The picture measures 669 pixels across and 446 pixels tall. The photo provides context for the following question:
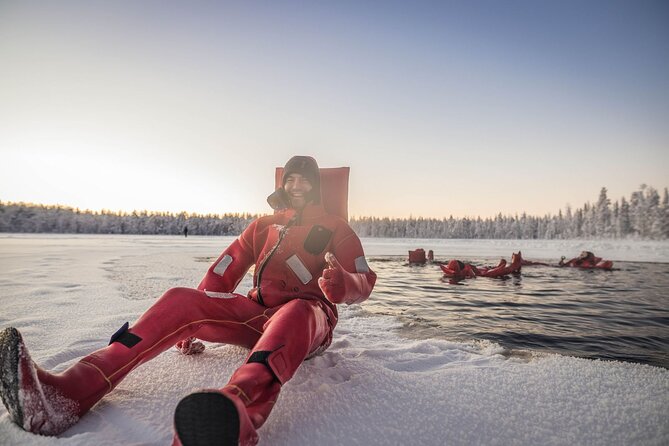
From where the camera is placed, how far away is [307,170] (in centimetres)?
291

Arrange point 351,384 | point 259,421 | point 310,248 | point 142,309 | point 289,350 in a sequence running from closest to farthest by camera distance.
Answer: point 259,421 → point 289,350 → point 351,384 → point 310,248 → point 142,309

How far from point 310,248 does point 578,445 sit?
174 centimetres

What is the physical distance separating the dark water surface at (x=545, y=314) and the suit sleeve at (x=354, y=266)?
154cm

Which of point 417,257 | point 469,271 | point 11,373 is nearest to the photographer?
point 11,373

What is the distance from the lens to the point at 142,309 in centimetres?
386

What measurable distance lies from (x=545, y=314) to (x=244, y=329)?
14.9 ft

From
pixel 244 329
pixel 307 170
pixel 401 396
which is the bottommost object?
pixel 401 396

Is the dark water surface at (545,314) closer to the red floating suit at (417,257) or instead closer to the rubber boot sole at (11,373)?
the rubber boot sole at (11,373)

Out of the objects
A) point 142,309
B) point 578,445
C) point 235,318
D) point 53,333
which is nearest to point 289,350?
point 235,318

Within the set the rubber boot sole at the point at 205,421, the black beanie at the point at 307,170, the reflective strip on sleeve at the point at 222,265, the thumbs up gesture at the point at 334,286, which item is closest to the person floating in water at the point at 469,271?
the black beanie at the point at 307,170

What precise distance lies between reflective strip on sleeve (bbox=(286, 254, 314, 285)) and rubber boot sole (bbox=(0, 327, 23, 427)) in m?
1.40

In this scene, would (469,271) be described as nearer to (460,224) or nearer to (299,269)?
(299,269)

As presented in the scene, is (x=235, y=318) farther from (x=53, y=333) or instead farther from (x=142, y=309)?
(x=142, y=309)

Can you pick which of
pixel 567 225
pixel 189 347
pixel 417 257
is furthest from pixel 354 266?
pixel 567 225
